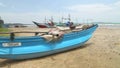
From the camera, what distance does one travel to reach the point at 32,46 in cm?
841

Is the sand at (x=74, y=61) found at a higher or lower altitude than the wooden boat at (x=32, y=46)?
lower

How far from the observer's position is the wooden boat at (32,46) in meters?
7.83

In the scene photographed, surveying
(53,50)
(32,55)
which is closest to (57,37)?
(53,50)

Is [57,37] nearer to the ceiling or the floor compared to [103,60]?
nearer to the ceiling

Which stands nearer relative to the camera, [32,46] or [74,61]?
[74,61]

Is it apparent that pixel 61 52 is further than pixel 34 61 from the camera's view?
Yes

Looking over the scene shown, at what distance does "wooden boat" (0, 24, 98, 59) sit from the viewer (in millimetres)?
7832

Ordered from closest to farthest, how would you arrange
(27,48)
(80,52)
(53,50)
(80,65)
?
(80,65), (27,48), (53,50), (80,52)

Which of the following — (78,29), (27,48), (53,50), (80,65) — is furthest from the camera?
(78,29)

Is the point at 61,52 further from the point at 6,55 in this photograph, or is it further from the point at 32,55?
the point at 6,55

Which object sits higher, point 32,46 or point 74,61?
point 32,46

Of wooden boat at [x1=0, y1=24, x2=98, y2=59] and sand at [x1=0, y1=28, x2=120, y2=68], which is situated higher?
wooden boat at [x1=0, y1=24, x2=98, y2=59]

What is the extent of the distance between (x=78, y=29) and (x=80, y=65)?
395 centimetres

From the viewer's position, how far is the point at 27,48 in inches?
326
